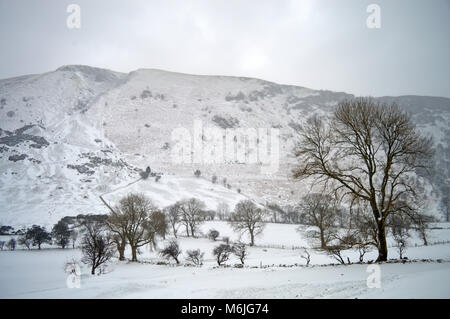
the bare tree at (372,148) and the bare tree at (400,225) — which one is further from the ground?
the bare tree at (372,148)

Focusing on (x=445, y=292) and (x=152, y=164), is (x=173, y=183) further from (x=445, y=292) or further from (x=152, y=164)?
(x=445, y=292)

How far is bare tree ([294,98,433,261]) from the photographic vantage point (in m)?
12.0

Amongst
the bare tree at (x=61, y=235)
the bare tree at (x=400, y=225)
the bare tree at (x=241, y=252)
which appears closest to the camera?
the bare tree at (x=400, y=225)

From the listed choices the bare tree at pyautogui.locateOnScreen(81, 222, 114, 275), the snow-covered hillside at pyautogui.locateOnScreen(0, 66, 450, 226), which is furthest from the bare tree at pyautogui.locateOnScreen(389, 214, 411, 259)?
the snow-covered hillside at pyautogui.locateOnScreen(0, 66, 450, 226)

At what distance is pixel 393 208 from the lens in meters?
12.1

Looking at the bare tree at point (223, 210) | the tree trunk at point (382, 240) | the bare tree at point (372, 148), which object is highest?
the bare tree at point (372, 148)

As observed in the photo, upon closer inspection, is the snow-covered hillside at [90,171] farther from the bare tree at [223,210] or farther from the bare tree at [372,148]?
the bare tree at [372,148]

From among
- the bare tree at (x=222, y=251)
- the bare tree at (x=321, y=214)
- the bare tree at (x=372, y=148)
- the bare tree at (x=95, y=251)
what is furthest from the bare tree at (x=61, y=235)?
the bare tree at (x=372, y=148)

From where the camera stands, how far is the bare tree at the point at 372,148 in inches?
471

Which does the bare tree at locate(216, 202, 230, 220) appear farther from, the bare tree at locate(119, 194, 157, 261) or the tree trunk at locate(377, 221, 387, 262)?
the tree trunk at locate(377, 221, 387, 262)

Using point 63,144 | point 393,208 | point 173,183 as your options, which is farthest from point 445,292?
point 63,144

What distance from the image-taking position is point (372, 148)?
12.4 m

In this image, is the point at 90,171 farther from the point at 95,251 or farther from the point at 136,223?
the point at 95,251

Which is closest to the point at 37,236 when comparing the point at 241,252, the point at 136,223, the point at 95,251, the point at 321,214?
the point at 136,223
